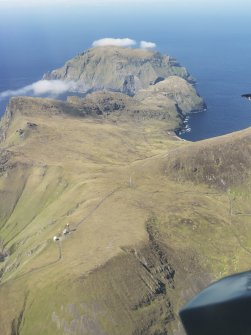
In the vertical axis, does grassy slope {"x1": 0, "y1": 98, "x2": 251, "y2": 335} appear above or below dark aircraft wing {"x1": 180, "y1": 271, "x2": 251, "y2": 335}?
below

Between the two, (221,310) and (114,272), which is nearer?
(221,310)

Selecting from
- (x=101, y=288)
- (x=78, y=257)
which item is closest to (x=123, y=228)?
(x=78, y=257)

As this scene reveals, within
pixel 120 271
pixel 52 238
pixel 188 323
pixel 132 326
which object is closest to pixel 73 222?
pixel 52 238

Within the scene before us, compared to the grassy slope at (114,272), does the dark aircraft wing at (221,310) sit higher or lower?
higher

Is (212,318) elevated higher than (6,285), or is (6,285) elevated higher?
(212,318)

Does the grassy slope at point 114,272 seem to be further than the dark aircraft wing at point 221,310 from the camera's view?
Yes

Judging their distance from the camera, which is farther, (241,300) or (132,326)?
(132,326)

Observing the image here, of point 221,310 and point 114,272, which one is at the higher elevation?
point 221,310

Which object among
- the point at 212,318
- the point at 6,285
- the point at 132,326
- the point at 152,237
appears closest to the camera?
the point at 212,318

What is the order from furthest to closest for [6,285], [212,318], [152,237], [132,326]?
[152,237] → [6,285] → [132,326] → [212,318]

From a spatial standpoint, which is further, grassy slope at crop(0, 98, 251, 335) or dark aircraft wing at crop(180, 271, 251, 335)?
grassy slope at crop(0, 98, 251, 335)

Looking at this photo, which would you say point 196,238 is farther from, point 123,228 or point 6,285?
point 6,285
